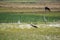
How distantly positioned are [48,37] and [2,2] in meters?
6.36

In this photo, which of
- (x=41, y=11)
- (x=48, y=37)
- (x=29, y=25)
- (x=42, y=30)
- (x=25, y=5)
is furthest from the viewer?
(x=25, y=5)

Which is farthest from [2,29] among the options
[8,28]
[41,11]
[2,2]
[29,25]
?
[2,2]

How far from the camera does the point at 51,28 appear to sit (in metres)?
6.52

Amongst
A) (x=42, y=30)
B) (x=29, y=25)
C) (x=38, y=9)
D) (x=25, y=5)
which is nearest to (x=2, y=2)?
(x=25, y=5)

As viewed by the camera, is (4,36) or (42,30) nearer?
(4,36)

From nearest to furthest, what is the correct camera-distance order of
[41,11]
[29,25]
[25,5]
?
[29,25]
[41,11]
[25,5]

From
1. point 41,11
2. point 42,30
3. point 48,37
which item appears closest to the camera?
point 48,37

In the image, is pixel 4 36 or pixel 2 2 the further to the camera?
pixel 2 2

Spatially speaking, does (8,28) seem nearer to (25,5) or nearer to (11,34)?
(11,34)

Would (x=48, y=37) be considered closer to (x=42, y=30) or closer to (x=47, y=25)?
(x=42, y=30)

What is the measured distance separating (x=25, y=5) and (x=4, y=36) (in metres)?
5.20

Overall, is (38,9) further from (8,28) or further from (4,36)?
(4,36)

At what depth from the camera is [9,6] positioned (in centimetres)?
1077

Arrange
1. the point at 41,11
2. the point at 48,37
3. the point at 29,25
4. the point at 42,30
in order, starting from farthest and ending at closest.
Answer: the point at 41,11, the point at 29,25, the point at 42,30, the point at 48,37
